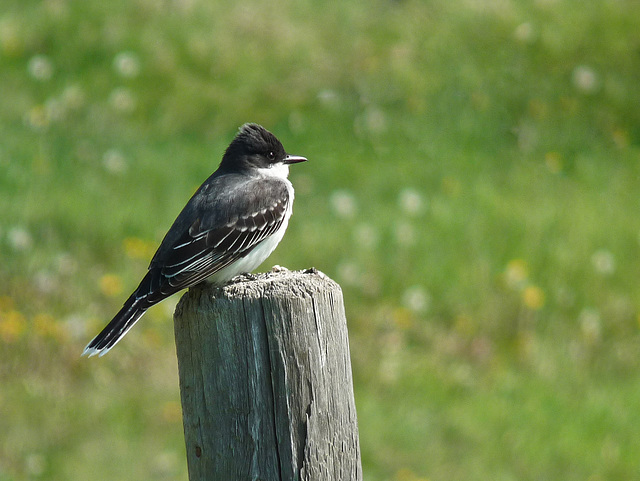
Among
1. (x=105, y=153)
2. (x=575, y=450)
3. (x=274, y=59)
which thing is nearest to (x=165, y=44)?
(x=274, y=59)

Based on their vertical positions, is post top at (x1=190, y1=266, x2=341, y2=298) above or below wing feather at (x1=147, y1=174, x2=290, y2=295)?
below

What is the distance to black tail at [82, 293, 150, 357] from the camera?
399cm

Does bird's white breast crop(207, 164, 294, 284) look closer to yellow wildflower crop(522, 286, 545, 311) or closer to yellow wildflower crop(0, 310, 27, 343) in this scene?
yellow wildflower crop(0, 310, 27, 343)

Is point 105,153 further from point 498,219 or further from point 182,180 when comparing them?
point 498,219

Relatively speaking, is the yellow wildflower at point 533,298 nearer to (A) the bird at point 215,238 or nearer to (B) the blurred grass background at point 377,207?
(B) the blurred grass background at point 377,207

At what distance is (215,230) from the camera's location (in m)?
4.54

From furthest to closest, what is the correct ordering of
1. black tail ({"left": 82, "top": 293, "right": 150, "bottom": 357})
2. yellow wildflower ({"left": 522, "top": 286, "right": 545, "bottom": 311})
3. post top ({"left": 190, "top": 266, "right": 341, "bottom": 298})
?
yellow wildflower ({"left": 522, "top": 286, "right": 545, "bottom": 311}) → black tail ({"left": 82, "top": 293, "right": 150, "bottom": 357}) → post top ({"left": 190, "top": 266, "right": 341, "bottom": 298})

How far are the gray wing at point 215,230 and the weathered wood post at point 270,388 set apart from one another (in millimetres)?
1127

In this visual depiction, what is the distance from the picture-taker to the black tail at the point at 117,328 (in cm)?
399

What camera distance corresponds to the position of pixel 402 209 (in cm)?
849

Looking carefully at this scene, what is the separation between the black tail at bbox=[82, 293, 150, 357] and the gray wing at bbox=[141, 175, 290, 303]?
0.19ft

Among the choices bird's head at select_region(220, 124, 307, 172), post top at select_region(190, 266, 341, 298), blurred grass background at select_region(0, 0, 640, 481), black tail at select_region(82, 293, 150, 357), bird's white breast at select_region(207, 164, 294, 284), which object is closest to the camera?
post top at select_region(190, 266, 341, 298)

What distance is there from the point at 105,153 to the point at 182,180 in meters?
1.00

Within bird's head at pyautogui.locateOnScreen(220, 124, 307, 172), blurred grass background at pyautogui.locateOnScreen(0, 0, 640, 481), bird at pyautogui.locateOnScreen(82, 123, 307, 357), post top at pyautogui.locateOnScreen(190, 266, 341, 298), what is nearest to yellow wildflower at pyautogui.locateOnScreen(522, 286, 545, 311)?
blurred grass background at pyautogui.locateOnScreen(0, 0, 640, 481)
